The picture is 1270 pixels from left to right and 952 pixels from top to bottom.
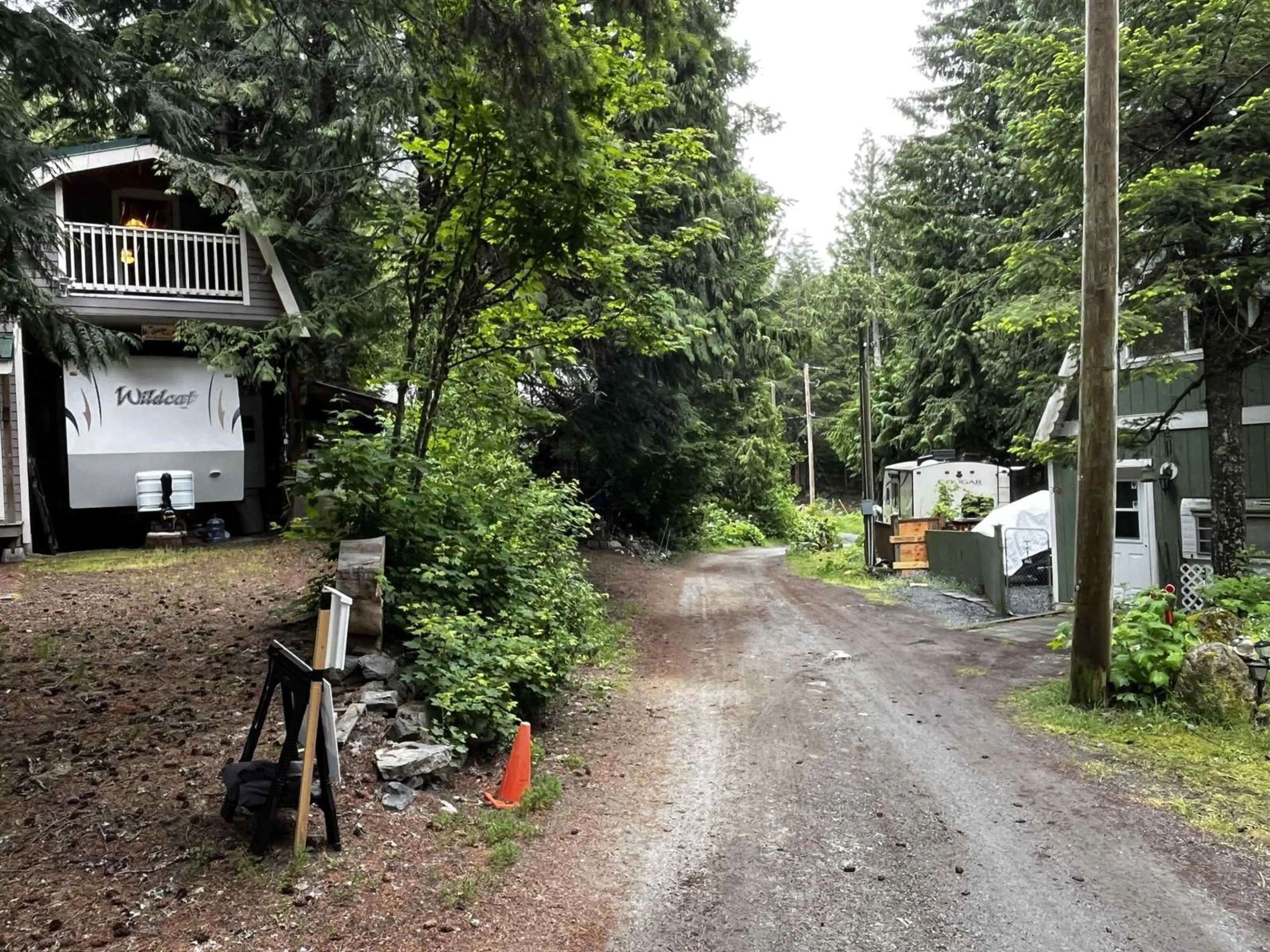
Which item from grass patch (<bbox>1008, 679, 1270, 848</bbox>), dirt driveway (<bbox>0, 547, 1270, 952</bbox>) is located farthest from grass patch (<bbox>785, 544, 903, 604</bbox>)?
dirt driveway (<bbox>0, 547, 1270, 952</bbox>)

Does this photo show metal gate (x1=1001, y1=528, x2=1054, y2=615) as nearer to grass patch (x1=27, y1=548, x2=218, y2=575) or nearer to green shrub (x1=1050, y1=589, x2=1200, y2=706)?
green shrub (x1=1050, y1=589, x2=1200, y2=706)

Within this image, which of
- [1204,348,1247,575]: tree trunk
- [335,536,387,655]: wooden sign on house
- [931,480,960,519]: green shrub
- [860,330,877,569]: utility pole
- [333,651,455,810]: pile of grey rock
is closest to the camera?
[333,651,455,810]: pile of grey rock

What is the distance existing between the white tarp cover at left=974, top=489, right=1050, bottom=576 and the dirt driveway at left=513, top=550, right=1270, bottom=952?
23.2 ft

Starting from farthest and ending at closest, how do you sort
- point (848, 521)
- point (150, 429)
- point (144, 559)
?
point (848, 521)
point (150, 429)
point (144, 559)

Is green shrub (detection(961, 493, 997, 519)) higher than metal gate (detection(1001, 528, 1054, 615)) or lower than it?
higher

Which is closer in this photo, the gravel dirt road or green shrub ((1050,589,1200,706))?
the gravel dirt road

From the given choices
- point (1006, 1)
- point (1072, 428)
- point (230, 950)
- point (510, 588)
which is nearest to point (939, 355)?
point (1006, 1)

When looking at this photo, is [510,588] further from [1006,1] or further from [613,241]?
[1006,1]

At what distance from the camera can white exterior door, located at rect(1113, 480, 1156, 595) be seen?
13.4 metres

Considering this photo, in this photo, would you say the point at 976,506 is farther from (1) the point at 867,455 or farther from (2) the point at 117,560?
(2) the point at 117,560

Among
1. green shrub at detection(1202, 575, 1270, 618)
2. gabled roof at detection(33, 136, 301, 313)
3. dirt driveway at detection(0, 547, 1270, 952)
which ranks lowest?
dirt driveway at detection(0, 547, 1270, 952)

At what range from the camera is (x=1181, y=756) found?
6.54 meters

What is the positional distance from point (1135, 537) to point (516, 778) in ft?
38.7

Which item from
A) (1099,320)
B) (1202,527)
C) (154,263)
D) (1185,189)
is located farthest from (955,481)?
(154,263)
